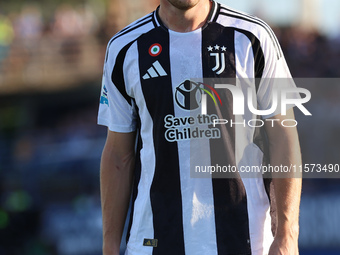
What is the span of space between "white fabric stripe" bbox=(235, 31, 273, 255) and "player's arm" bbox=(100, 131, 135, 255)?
1.60 feet

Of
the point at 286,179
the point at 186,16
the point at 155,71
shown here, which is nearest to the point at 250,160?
the point at 286,179

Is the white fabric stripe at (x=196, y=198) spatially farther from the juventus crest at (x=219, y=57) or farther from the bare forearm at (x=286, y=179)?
the bare forearm at (x=286, y=179)

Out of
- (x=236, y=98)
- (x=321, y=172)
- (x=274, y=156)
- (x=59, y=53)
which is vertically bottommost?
(x=321, y=172)

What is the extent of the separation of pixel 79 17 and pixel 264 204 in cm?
1144

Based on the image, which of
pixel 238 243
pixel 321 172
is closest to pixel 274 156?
pixel 238 243

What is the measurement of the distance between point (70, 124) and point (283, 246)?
32.9 feet

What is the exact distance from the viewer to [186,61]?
252 centimetres

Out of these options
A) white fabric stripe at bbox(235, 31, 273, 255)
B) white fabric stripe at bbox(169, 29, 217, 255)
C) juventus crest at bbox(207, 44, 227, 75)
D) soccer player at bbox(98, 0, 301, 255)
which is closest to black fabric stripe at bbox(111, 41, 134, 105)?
soccer player at bbox(98, 0, 301, 255)

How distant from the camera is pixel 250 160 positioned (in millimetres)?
2500

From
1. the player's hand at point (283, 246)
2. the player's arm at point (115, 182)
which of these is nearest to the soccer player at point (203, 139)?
the player's hand at point (283, 246)

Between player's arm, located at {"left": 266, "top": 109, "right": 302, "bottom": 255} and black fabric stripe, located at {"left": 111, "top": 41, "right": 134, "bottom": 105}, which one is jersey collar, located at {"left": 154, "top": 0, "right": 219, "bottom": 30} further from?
player's arm, located at {"left": 266, "top": 109, "right": 302, "bottom": 255}

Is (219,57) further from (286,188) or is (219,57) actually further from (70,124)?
(70,124)

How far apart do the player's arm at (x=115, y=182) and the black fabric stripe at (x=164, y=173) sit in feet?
0.70

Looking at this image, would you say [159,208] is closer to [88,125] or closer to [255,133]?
[255,133]
